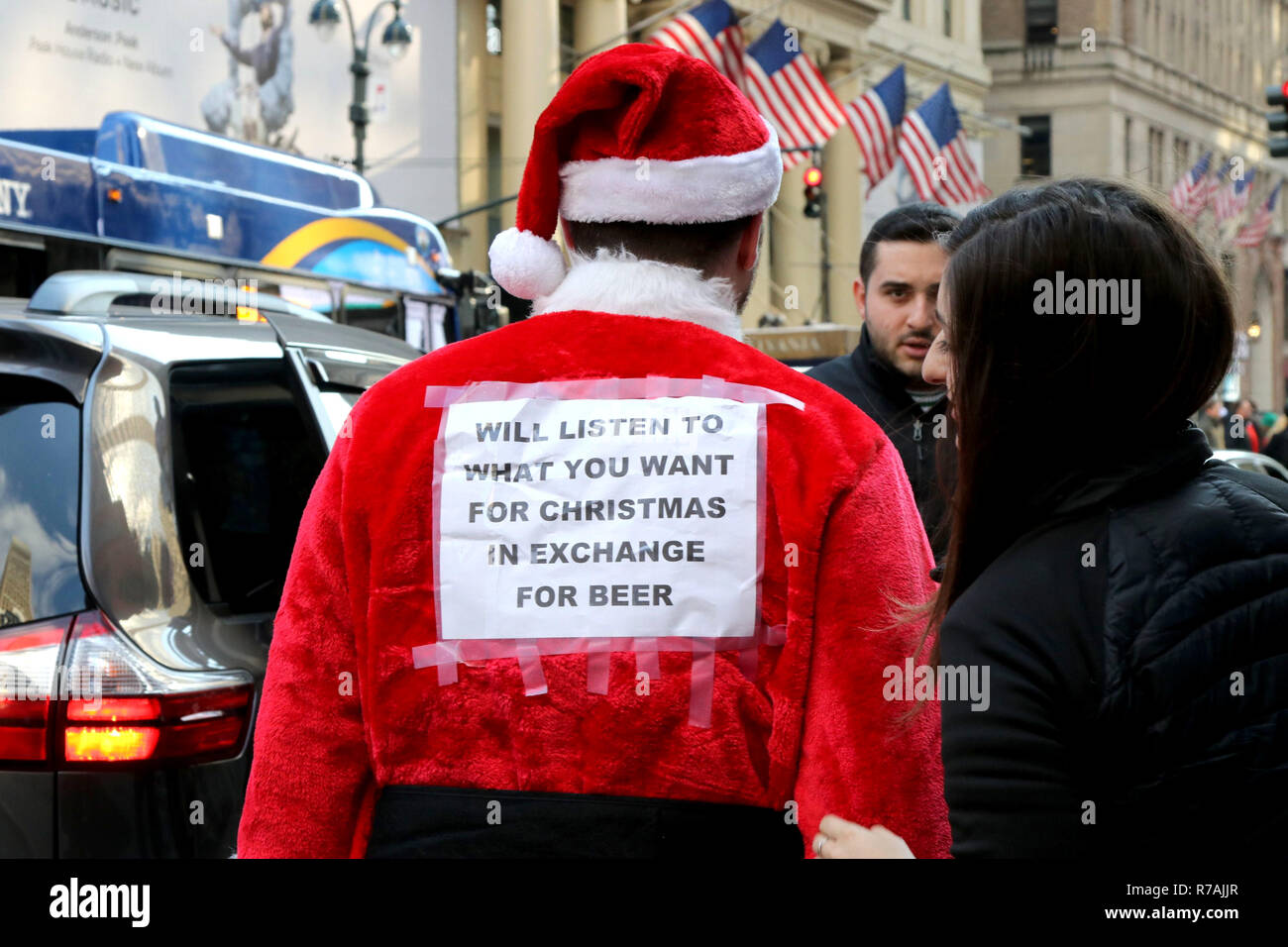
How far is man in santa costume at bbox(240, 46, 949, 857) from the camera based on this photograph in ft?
6.36

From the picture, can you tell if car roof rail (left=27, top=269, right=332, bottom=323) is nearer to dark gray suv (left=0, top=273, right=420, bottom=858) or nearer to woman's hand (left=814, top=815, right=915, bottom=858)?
dark gray suv (left=0, top=273, right=420, bottom=858)

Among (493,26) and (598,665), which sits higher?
(493,26)

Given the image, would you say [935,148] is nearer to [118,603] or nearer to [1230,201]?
[1230,201]

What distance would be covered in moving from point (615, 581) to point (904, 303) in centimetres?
256

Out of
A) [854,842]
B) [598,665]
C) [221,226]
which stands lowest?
[854,842]

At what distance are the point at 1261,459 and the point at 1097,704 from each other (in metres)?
7.46

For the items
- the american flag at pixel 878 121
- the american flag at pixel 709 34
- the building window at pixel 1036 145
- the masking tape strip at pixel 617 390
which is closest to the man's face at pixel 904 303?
the masking tape strip at pixel 617 390

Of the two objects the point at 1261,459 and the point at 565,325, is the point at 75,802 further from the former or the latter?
the point at 1261,459

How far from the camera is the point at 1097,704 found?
167 cm

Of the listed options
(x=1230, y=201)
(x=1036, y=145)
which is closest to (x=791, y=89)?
(x=1230, y=201)

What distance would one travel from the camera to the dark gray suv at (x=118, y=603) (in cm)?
279

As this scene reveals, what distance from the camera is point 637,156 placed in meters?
2.13
